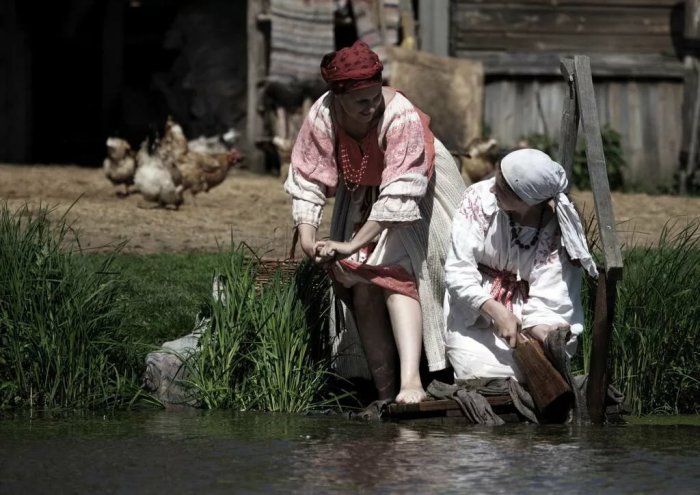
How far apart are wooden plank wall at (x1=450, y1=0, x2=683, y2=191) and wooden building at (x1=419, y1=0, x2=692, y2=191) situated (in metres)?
0.01

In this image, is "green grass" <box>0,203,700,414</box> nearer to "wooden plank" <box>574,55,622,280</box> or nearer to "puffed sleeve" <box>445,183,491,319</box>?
"wooden plank" <box>574,55,622,280</box>

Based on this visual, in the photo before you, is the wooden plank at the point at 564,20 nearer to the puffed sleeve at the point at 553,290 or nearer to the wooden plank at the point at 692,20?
the wooden plank at the point at 692,20

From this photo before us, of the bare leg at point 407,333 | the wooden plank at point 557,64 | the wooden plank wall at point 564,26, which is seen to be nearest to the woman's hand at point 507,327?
the bare leg at point 407,333

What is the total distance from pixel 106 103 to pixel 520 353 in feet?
45.5

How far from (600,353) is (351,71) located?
1678mm

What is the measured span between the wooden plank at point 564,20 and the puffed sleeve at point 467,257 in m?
10.5

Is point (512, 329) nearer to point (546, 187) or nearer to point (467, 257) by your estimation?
point (467, 257)

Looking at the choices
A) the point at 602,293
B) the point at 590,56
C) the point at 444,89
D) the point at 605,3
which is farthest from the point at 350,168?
the point at 605,3

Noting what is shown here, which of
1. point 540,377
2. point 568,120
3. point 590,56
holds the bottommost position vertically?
point 540,377

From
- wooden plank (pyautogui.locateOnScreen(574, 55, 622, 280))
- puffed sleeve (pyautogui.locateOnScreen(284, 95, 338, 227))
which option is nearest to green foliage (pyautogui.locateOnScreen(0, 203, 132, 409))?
puffed sleeve (pyautogui.locateOnScreen(284, 95, 338, 227))

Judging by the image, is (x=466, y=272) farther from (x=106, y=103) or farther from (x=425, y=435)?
(x=106, y=103)

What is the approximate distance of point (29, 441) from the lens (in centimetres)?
603

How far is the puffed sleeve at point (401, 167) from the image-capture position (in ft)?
22.2

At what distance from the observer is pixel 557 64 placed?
55.5ft
